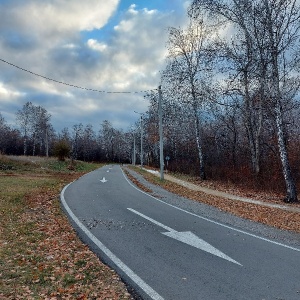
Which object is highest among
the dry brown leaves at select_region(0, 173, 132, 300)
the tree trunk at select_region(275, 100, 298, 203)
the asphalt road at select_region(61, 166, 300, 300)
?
the tree trunk at select_region(275, 100, 298, 203)

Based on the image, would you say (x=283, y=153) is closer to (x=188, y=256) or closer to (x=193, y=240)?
(x=193, y=240)

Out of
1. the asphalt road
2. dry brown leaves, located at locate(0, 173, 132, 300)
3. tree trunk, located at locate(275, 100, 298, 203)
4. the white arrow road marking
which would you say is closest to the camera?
dry brown leaves, located at locate(0, 173, 132, 300)

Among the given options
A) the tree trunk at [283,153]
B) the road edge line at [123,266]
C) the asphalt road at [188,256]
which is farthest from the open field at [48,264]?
the tree trunk at [283,153]

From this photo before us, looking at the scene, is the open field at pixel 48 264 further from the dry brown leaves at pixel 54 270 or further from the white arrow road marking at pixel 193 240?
the white arrow road marking at pixel 193 240

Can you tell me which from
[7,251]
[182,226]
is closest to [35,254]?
[7,251]

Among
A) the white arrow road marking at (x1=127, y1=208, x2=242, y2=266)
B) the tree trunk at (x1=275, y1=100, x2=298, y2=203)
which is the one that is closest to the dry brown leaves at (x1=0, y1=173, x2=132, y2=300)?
the white arrow road marking at (x1=127, y1=208, x2=242, y2=266)

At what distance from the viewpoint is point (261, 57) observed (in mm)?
15867

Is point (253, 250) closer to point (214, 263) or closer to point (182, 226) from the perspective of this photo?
point (214, 263)

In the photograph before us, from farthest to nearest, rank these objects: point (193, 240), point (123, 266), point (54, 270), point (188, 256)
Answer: point (193, 240), point (188, 256), point (123, 266), point (54, 270)

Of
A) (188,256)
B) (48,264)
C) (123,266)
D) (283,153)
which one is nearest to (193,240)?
(188,256)

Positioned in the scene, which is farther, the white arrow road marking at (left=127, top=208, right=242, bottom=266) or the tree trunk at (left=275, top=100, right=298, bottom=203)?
the tree trunk at (left=275, top=100, right=298, bottom=203)

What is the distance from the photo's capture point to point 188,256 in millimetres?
6512

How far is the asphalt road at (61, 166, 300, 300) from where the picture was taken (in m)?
4.88

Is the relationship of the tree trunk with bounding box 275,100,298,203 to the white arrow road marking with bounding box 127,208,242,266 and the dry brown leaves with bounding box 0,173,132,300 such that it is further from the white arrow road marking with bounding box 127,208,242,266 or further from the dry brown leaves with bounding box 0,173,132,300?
the dry brown leaves with bounding box 0,173,132,300
